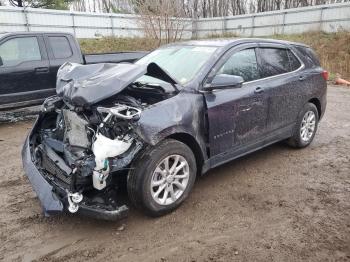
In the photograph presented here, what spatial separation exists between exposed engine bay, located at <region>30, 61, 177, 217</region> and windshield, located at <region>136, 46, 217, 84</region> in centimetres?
Result: 43

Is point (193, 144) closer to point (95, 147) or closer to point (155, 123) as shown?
point (155, 123)

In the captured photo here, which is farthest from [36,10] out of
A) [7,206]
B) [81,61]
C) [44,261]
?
[44,261]

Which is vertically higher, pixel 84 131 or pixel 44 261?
pixel 84 131

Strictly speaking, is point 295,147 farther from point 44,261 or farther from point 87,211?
point 44,261

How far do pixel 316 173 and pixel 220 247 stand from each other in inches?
87.0

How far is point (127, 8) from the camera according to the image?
26.2m

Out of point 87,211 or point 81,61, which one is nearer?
point 87,211

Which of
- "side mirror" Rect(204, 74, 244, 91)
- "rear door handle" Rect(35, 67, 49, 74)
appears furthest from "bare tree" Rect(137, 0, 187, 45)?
"side mirror" Rect(204, 74, 244, 91)

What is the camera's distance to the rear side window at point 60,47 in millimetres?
8016

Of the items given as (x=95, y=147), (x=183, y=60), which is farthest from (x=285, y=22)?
(x=95, y=147)

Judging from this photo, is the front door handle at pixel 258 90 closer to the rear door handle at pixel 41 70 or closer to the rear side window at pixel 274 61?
the rear side window at pixel 274 61

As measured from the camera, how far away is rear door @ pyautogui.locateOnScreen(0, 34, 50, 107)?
7277 millimetres

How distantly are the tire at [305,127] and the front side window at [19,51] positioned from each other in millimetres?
5594

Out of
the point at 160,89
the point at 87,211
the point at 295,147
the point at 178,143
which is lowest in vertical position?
the point at 295,147
